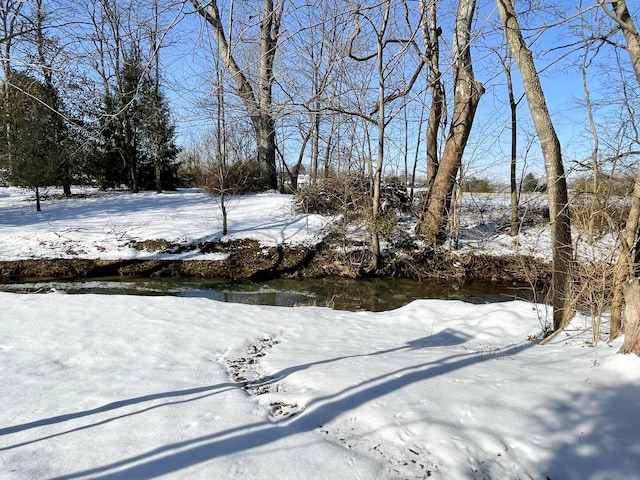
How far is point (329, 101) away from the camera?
8.64 metres

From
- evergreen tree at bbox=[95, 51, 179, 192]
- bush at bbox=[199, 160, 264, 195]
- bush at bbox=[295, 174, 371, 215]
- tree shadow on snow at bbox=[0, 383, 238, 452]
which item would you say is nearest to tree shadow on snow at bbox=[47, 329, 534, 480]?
tree shadow on snow at bbox=[0, 383, 238, 452]

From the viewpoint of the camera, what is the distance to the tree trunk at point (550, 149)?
162 inches

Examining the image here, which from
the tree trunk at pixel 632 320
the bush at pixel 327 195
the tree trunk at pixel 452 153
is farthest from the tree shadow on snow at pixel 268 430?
the bush at pixel 327 195

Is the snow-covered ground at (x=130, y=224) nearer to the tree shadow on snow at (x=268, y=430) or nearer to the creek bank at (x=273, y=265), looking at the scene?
the creek bank at (x=273, y=265)

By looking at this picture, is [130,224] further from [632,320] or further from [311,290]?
[632,320]

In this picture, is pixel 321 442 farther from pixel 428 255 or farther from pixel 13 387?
pixel 428 255

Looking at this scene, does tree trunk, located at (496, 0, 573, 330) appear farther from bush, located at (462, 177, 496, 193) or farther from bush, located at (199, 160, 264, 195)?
bush, located at (199, 160, 264, 195)

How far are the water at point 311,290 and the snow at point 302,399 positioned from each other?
3051mm

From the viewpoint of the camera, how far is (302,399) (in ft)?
9.39

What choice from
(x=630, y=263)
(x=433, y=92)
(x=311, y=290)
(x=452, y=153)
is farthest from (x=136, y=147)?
(x=630, y=263)

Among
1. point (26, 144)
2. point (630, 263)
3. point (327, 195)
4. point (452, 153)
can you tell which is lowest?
point (630, 263)

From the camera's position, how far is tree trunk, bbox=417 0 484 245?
31.0 feet

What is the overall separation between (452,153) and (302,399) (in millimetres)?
9286

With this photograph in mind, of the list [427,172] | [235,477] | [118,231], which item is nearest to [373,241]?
[427,172]
